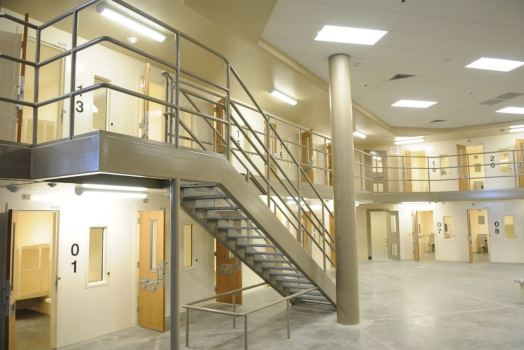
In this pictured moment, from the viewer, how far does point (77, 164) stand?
3299 mm

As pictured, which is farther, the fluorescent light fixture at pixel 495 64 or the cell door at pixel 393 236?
the cell door at pixel 393 236

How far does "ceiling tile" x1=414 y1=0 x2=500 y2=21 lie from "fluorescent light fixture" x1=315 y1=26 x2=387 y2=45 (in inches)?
35.2

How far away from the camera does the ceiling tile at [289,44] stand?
23.5 feet

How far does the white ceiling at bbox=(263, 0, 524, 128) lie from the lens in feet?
19.7

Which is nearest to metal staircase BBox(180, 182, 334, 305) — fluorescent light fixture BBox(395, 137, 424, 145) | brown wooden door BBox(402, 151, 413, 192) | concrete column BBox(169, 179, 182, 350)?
concrete column BBox(169, 179, 182, 350)

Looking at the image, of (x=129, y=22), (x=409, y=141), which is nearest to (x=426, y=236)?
(x=409, y=141)

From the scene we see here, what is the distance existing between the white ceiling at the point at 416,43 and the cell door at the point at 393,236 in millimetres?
7232

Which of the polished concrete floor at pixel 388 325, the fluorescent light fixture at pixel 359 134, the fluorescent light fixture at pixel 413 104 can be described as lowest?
the polished concrete floor at pixel 388 325

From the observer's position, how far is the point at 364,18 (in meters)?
6.30

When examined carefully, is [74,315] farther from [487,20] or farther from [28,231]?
[487,20]

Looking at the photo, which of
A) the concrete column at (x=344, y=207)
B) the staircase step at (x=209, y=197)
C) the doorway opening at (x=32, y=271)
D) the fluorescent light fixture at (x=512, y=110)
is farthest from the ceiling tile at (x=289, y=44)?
the fluorescent light fixture at (x=512, y=110)

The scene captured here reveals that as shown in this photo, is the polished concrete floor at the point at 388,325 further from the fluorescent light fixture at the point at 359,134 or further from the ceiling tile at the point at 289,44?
the fluorescent light fixture at the point at 359,134

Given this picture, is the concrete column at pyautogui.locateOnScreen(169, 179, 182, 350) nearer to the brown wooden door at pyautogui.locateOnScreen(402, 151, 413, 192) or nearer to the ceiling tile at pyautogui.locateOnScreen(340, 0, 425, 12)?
the ceiling tile at pyautogui.locateOnScreen(340, 0, 425, 12)

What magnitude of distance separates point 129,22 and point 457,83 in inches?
309
